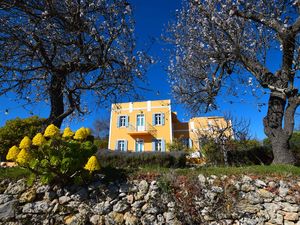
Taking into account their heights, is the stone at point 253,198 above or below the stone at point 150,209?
above

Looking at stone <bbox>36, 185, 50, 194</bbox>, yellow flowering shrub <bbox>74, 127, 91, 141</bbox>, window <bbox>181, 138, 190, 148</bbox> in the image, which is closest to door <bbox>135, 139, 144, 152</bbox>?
window <bbox>181, 138, 190, 148</bbox>

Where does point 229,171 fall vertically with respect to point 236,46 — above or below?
below

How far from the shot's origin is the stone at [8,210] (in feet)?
11.9

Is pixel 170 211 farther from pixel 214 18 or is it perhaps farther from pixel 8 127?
pixel 8 127

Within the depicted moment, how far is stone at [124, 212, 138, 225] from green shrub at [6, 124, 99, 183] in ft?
3.35

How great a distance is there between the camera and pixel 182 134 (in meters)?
22.9

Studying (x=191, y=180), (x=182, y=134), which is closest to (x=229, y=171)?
(x=191, y=180)

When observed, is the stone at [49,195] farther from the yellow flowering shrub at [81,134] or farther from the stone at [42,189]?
the yellow flowering shrub at [81,134]

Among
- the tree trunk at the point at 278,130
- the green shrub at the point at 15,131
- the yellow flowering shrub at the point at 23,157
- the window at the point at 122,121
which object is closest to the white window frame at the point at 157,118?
the window at the point at 122,121

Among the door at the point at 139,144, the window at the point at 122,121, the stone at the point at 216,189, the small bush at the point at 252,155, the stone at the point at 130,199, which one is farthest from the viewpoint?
the window at the point at 122,121

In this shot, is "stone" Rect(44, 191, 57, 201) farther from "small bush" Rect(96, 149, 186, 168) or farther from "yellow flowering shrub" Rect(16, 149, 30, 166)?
"small bush" Rect(96, 149, 186, 168)

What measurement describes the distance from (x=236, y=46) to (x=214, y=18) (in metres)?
1.06

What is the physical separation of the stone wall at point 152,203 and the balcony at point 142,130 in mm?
18154

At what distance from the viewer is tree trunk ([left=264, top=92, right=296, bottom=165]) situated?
579 centimetres
